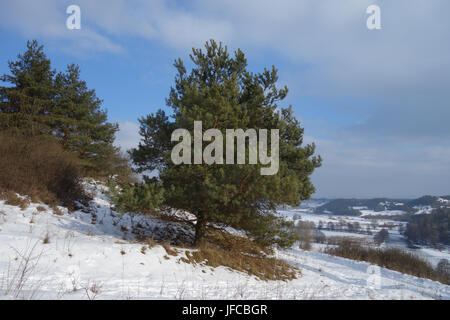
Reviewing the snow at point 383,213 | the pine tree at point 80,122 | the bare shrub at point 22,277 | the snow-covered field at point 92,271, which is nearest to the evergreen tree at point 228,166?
the snow-covered field at point 92,271

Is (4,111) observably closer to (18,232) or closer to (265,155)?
(18,232)

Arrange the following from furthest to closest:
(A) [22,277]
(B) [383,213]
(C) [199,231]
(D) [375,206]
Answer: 1. (D) [375,206]
2. (B) [383,213]
3. (C) [199,231]
4. (A) [22,277]

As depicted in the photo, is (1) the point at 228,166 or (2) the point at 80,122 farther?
(2) the point at 80,122

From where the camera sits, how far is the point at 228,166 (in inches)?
258

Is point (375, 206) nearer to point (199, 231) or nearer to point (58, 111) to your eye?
point (199, 231)

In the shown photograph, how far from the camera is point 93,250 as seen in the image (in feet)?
18.7

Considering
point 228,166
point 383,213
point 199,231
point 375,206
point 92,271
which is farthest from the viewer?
point 375,206

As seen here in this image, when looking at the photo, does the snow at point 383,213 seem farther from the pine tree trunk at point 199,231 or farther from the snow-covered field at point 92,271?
the snow-covered field at point 92,271

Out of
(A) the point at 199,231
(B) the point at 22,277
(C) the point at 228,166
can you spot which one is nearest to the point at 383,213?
(A) the point at 199,231

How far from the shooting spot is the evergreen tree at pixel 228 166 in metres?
6.58

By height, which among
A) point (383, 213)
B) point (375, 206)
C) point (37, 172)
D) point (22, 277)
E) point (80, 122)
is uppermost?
point (80, 122)

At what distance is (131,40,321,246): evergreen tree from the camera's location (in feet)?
21.6

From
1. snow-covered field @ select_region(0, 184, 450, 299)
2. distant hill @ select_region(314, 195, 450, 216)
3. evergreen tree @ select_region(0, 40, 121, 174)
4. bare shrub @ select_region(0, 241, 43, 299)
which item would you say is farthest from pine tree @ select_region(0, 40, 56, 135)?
distant hill @ select_region(314, 195, 450, 216)
